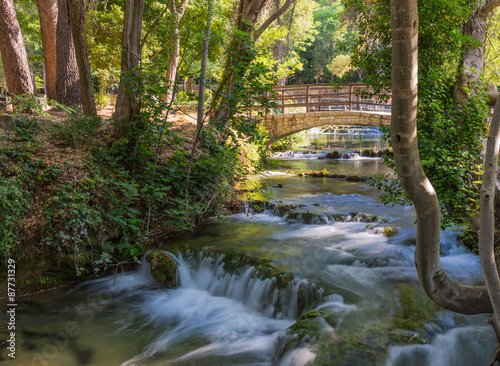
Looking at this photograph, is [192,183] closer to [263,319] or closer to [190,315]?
[190,315]

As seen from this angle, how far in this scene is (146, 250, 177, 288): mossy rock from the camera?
19.3 ft

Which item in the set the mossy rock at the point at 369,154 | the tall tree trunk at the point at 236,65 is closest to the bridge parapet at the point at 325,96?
the tall tree trunk at the point at 236,65

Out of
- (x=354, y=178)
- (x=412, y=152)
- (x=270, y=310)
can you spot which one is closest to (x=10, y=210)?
(x=270, y=310)

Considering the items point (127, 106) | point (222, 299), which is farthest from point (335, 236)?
point (127, 106)

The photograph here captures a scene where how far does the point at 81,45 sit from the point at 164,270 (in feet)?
16.3

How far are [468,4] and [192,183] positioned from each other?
5454 millimetres

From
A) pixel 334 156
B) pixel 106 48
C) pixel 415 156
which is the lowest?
pixel 334 156

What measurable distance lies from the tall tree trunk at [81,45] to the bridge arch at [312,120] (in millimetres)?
8642

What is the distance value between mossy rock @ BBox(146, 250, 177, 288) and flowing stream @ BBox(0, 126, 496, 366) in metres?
0.13

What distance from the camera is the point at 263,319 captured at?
4.92 m

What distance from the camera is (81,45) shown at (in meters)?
7.44

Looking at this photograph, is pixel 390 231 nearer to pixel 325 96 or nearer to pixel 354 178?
pixel 354 178

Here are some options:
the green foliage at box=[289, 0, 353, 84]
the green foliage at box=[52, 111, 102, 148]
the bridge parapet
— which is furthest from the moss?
the green foliage at box=[289, 0, 353, 84]

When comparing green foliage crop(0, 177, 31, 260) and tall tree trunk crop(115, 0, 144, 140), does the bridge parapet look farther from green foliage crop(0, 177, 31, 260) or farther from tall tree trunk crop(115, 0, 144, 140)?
green foliage crop(0, 177, 31, 260)
